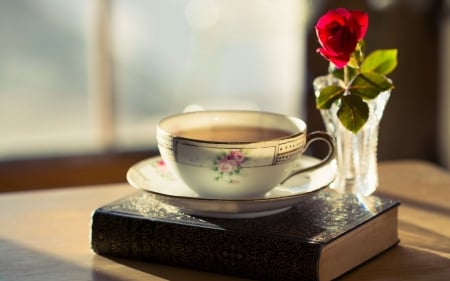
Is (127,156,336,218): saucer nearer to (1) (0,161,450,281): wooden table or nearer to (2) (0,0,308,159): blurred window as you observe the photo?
(1) (0,161,450,281): wooden table

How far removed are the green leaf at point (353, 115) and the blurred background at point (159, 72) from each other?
5.00 feet

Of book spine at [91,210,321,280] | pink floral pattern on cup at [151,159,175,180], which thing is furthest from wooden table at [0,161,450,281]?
pink floral pattern on cup at [151,159,175,180]

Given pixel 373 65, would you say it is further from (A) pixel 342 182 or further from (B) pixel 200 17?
(B) pixel 200 17

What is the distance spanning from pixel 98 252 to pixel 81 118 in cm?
162

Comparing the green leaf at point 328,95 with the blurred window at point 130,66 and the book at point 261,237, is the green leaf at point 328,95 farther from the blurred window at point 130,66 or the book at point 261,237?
the blurred window at point 130,66

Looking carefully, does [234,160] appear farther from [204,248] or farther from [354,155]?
[354,155]

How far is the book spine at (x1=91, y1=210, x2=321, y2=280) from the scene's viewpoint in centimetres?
92

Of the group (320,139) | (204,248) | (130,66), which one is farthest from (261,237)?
(130,66)

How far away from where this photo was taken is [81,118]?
2615 millimetres

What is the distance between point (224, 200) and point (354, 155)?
0.25 m

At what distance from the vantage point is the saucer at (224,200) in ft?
3.22

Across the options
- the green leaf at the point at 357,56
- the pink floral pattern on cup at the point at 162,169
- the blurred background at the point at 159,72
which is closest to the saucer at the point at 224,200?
the pink floral pattern on cup at the point at 162,169

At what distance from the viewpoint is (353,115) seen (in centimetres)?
105

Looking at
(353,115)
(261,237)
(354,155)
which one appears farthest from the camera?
(354,155)
